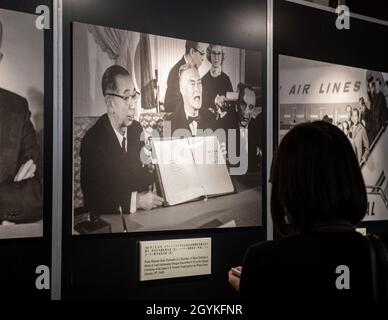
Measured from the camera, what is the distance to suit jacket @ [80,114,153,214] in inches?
110

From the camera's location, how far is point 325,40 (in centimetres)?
392

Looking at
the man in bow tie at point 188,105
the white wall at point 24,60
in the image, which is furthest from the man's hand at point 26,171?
the man in bow tie at point 188,105

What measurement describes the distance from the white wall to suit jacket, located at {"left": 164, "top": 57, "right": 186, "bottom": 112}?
69 cm

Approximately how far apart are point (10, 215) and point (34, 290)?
0.37 metres

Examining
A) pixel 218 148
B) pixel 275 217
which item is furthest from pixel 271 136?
pixel 275 217

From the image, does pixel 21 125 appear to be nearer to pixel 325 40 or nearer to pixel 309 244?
pixel 309 244

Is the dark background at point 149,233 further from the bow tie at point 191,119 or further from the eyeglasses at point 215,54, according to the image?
the bow tie at point 191,119

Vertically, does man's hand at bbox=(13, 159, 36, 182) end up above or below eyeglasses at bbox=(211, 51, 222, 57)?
below

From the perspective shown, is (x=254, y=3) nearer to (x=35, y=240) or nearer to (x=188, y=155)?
(x=188, y=155)

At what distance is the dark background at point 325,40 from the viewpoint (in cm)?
365

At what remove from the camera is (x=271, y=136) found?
139 inches

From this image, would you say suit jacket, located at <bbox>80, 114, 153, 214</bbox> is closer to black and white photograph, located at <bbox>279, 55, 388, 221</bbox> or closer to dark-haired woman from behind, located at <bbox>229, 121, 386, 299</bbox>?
black and white photograph, located at <bbox>279, 55, 388, 221</bbox>

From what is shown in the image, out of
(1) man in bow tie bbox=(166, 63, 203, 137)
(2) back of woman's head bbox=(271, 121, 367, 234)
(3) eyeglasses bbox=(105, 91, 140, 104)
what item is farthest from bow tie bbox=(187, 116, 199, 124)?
(2) back of woman's head bbox=(271, 121, 367, 234)

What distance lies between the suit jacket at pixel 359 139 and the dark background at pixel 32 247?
7.29ft
